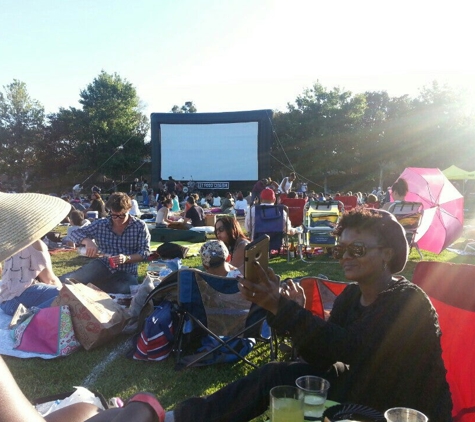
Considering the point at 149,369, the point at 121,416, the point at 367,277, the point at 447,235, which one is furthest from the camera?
the point at 447,235

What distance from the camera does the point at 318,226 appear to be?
326 inches

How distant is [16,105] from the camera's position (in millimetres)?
39125

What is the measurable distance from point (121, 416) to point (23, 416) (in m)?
0.69

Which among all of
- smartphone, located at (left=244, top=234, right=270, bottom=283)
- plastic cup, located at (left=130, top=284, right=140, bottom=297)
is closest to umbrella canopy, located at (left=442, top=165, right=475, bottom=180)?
plastic cup, located at (left=130, top=284, right=140, bottom=297)

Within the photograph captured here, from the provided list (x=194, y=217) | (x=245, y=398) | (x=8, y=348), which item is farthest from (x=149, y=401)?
(x=194, y=217)

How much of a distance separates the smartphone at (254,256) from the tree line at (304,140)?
3355 centimetres

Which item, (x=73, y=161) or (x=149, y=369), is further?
(x=73, y=161)

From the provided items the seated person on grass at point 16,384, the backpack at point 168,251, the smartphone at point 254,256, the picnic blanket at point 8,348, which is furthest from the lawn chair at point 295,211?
the seated person on grass at point 16,384

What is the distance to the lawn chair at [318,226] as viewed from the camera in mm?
7949

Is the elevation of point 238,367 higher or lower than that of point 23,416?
lower

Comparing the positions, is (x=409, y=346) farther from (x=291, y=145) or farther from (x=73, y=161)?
(x=73, y=161)

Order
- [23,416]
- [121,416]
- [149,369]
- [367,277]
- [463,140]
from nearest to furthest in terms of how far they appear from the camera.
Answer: [23,416] < [121,416] < [367,277] < [149,369] < [463,140]

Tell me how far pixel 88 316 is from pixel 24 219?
2.73 metres

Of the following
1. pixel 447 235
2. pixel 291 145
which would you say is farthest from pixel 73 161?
pixel 447 235
